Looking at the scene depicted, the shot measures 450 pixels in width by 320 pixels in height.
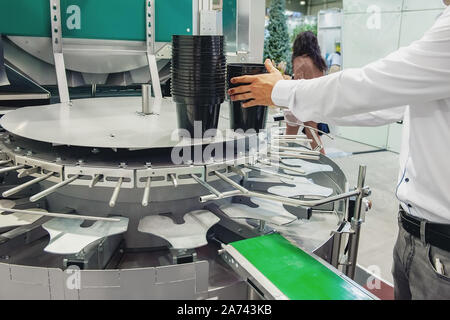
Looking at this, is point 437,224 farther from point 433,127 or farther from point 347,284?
point 347,284

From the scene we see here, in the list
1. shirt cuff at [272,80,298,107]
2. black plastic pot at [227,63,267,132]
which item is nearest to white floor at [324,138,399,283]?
black plastic pot at [227,63,267,132]

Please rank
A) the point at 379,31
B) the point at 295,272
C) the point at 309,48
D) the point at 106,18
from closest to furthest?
the point at 295,272
the point at 106,18
the point at 309,48
the point at 379,31

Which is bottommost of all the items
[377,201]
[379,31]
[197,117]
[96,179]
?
[377,201]

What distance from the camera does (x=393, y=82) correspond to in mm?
947

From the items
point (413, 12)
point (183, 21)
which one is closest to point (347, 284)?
point (183, 21)

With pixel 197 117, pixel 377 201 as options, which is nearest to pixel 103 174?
pixel 197 117

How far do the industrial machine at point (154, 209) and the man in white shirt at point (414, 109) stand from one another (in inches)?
6.1

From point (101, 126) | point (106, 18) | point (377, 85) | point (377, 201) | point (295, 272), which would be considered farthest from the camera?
point (377, 201)

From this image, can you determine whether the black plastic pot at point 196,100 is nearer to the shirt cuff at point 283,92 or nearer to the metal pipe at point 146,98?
the shirt cuff at point 283,92

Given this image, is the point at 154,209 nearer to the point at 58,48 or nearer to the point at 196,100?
the point at 196,100

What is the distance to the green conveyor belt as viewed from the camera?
0.79 metres

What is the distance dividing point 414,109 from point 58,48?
1.51 meters

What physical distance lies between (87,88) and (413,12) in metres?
4.95

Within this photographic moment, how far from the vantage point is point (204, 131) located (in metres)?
1.17
